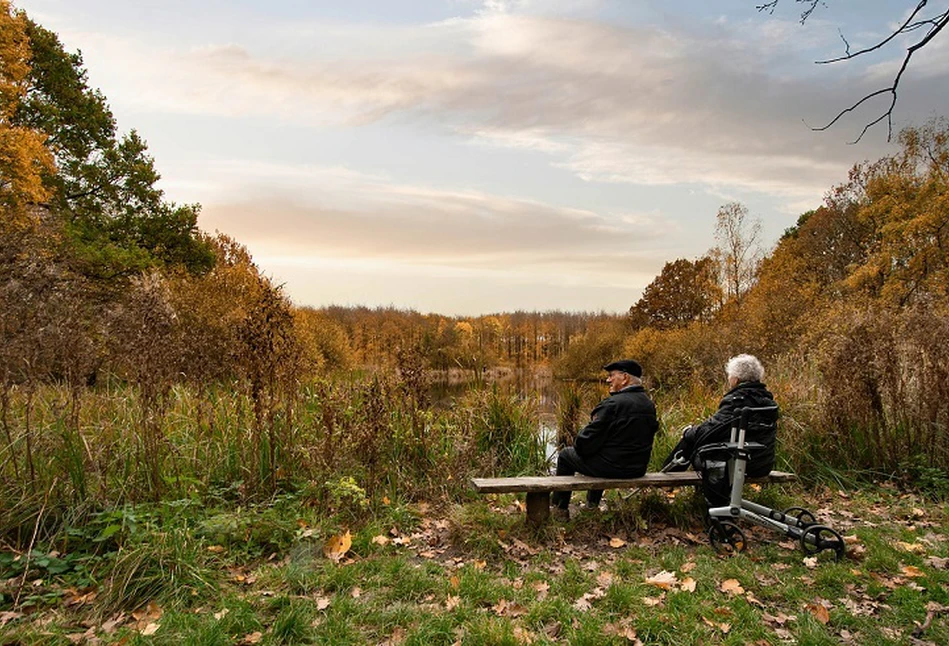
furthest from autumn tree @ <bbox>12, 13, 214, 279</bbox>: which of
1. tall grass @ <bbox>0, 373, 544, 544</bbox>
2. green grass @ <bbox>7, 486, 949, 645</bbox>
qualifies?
green grass @ <bbox>7, 486, 949, 645</bbox>

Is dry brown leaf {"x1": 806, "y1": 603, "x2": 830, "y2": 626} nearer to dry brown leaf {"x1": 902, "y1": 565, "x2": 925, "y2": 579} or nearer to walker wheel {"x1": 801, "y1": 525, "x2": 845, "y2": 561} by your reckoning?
walker wheel {"x1": 801, "y1": 525, "x2": 845, "y2": 561}

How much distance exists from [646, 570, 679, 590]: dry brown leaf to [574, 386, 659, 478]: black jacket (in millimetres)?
1095

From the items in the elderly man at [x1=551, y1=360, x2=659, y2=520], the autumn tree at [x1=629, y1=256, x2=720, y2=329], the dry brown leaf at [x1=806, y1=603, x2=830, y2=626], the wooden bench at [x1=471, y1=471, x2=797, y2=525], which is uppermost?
the autumn tree at [x1=629, y1=256, x2=720, y2=329]

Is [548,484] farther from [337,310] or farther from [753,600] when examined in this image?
[337,310]

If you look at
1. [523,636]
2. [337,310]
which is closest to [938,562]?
[523,636]

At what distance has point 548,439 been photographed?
299 inches

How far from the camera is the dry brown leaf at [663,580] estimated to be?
3.95 m

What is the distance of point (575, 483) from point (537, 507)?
1.30ft

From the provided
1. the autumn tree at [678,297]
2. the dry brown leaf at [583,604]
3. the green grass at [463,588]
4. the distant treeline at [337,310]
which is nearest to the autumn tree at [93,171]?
the distant treeline at [337,310]

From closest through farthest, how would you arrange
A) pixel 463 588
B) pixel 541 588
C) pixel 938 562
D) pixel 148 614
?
pixel 148 614 < pixel 463 588 < pixel 541 588 < pixel 938 562

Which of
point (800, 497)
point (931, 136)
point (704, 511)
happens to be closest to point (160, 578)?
point (704, 511)

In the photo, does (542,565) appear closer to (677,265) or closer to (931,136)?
(931,136)

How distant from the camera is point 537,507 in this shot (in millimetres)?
5027

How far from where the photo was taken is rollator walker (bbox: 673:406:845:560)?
4.53m
